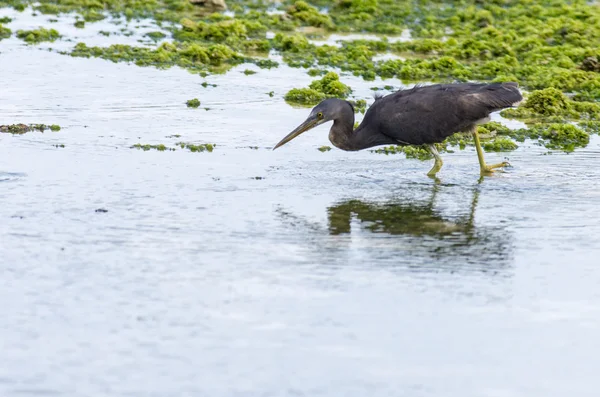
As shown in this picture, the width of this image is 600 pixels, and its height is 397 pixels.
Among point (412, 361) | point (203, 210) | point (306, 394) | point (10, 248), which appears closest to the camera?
point (306, 394)

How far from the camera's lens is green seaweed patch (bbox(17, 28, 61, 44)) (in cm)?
1933

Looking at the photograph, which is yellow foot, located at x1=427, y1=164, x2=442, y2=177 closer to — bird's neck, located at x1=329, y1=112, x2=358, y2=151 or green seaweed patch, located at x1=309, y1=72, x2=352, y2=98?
bird's neck, located at x1=329, y1=112, x2=358, y2=151

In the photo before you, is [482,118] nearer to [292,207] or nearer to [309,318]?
[292,207]

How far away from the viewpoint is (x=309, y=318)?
25.5 ft

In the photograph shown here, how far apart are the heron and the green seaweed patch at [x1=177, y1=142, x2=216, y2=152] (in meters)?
1.02

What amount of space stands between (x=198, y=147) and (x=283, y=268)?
4.36 m

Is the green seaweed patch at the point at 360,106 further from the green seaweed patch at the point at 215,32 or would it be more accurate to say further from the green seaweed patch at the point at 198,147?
the green seaweed patch at the point at 215,32

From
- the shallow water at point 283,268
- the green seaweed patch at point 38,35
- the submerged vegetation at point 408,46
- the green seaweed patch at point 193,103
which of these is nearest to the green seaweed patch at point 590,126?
the submerged vegetation at point 408,46

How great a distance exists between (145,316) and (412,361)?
1.85m

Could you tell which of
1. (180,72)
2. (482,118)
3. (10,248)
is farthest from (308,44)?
(10,248)

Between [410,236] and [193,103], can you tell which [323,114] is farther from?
[193,103]

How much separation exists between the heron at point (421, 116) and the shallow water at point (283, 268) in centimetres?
33

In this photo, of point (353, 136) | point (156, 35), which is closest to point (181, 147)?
point (353, 136)

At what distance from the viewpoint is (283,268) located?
28.7ft
